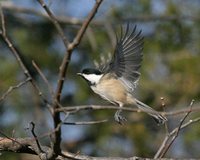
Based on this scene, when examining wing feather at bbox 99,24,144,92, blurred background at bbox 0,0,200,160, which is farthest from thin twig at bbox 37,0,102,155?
blurred background at bbox 0,0,200,160

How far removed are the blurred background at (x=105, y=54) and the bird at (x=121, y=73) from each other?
172 centimetres

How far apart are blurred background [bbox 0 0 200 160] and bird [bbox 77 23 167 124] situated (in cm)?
172

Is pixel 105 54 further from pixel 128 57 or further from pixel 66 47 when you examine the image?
pixel 66 47

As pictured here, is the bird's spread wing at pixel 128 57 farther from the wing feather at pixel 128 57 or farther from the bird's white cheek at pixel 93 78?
the bird's white cheek at pixel 93 78

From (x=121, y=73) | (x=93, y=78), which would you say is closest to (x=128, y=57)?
(x=121, y=73)

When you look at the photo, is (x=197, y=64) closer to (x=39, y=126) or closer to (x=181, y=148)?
(x=181, y=148)

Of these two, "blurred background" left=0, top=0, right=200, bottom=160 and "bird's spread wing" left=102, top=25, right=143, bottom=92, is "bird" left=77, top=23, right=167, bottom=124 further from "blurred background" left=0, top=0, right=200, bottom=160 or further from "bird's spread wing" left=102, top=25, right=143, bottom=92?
"blurred background" left=0, top=0, right=200, bottom=160

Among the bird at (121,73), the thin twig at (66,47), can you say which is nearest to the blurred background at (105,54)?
the bird at (121,73)

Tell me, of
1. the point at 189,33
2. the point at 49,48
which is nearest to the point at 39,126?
the point at 49,48

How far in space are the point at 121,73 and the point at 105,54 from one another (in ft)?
6.77

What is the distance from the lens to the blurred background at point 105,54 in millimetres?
5895

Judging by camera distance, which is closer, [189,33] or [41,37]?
[189,33]

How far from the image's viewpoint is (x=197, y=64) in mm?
5945

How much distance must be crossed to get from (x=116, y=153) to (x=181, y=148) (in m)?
0.77
